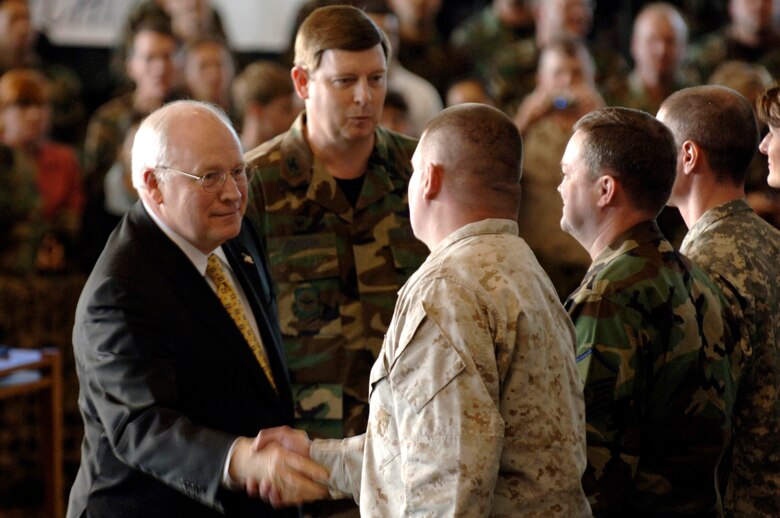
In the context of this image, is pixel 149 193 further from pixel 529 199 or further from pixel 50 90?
pixel 50 90

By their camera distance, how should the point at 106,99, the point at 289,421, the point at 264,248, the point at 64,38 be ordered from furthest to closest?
the point at 64,38 → the point at 106,99 → the point at 264,248 → the point at 289,421

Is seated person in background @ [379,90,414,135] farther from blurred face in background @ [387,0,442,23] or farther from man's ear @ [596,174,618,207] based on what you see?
man's ear @ [596,174,618,207]

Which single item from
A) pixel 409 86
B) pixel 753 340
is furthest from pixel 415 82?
pixel 753 340

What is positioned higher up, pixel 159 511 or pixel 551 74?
pixel 551 74

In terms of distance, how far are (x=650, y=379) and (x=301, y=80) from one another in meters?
1.55

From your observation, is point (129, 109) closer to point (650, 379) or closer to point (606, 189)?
point (606, 189)

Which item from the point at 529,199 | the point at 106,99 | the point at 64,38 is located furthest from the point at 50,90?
the point at 529,199

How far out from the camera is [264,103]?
5078mm

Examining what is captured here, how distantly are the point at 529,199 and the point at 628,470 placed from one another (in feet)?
10.6

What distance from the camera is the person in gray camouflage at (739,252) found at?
2695 mm

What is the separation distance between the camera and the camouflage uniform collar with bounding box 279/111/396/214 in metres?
3.34

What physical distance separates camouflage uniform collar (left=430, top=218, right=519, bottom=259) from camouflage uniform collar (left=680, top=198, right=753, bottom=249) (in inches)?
31.6

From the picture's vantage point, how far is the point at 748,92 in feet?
18.7

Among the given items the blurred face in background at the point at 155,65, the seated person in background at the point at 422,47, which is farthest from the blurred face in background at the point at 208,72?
the seated person in background at the point at 422,47
